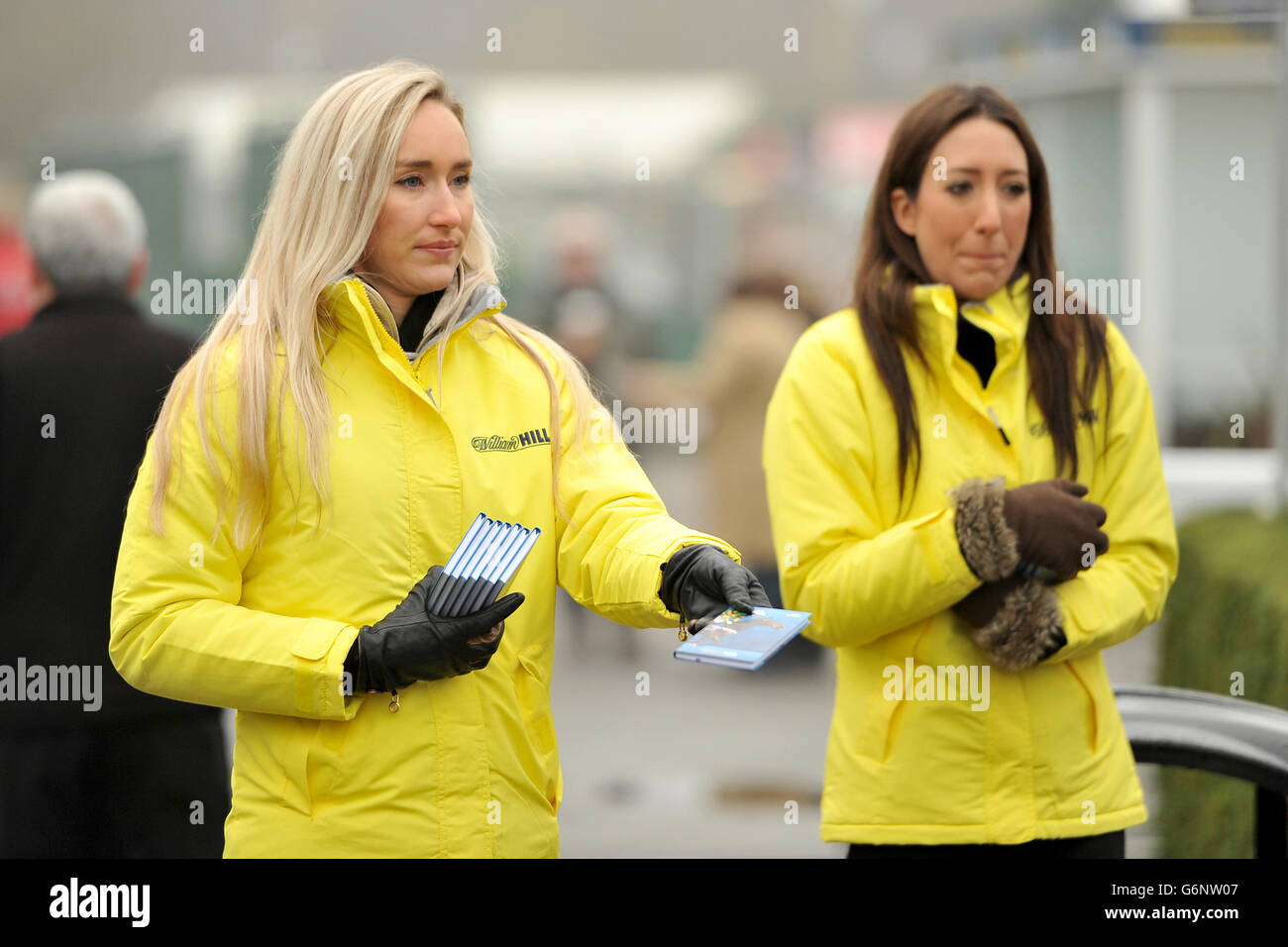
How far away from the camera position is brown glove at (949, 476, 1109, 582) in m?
2.98

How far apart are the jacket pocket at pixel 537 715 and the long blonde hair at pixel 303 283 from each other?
1.40ft

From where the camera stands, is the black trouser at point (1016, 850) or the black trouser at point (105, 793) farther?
the black trouser at point (105, 793)

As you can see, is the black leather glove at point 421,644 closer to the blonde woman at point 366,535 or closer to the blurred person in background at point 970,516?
the blonde woman at point 366,535

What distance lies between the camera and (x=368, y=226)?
99.8 inches

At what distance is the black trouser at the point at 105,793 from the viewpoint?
3990mm

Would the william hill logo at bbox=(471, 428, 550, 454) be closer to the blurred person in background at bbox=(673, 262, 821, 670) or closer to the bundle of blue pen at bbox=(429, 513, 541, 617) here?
the bundle of blue pen at bbox=(429, 513, 541, 617)

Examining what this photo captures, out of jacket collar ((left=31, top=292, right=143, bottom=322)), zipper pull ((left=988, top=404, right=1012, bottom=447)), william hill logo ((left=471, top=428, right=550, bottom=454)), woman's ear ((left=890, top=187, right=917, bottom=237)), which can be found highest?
woman's ear ((left=890, top=187, right=917, bottom=237))

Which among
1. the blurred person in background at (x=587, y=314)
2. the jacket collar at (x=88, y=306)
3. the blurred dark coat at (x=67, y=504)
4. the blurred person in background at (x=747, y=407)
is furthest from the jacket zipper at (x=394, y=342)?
the blurred person in background at (x=587, y=314)

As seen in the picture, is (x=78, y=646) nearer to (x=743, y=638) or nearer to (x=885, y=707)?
(x=885, y=707)

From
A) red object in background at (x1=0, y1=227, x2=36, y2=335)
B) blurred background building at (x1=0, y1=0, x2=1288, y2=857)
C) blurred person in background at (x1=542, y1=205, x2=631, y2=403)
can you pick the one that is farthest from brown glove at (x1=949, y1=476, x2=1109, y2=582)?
red object in background at (x1=0, y1=227, x2=36, y2=335)

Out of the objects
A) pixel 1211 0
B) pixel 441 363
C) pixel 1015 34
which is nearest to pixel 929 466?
pixel 441 363

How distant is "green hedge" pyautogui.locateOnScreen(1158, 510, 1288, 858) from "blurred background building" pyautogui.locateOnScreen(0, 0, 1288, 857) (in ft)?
0.91

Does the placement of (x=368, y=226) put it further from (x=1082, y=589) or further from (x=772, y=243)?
(x=772, y=243)
